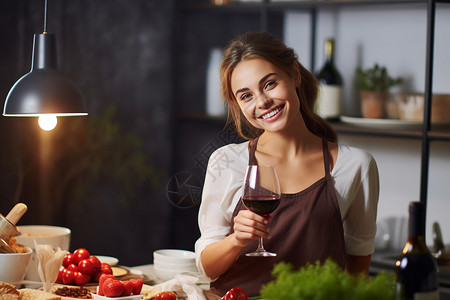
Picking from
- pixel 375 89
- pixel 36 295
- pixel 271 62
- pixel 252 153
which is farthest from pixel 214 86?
pixel 36 295

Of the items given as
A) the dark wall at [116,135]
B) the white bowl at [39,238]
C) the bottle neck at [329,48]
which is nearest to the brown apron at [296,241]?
the white bowl at [39,238]

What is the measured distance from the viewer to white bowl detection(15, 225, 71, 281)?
2094 mm

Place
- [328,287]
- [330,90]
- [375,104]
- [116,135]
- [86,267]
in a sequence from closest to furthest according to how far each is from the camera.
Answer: [328,287]
[86,267]
[375,104]
[330,90]
[116,135]

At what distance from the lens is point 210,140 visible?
12.7 ft

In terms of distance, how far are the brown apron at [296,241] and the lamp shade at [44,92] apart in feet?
2.25

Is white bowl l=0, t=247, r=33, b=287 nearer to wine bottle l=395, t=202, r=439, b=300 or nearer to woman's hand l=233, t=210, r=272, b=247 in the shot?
woman's hand l=233, t=210, r=272, b=247

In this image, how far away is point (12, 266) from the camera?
6.30 ft

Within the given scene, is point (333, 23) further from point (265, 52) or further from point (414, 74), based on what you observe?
point (265, 52)

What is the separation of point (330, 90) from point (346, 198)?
1.22 meters

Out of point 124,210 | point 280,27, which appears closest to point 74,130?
point 124,210

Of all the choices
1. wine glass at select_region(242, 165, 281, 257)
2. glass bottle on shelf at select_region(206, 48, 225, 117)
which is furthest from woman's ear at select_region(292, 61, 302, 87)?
glass bottle on shelf at select_region(206, 48, 225, 117)

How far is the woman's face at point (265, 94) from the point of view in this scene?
2.04 m

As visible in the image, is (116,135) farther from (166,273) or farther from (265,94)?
(265,94)

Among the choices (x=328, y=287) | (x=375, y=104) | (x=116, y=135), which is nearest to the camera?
(x=328, y=287)
